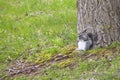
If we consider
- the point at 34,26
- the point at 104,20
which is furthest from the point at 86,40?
the point at 34,26

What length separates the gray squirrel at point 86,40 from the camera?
612 centimetres

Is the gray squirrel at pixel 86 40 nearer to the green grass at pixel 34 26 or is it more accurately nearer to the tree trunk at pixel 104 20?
the tree trunk at pixel 104 20

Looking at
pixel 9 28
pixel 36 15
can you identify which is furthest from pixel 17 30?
pixel 36 15

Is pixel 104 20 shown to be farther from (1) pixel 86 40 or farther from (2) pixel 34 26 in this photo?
(2) pixel 34 26

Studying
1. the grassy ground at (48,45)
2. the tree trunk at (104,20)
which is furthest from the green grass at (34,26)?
the tree trunk at (104,20)

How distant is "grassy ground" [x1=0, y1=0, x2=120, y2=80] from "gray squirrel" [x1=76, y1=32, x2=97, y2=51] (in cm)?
13

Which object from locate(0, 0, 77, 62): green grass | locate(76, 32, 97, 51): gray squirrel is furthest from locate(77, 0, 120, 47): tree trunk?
locate(0, 0, 77, 62): green grass

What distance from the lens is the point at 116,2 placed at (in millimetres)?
5992

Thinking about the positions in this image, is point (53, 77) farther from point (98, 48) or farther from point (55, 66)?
point (98, 48)

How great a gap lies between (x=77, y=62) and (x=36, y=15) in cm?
388

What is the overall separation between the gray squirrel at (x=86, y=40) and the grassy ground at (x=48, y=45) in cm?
13

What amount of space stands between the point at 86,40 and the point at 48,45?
130 cm

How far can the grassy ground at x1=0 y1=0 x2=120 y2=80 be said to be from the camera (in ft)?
18.2

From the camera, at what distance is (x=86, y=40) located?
6164 millimetres
